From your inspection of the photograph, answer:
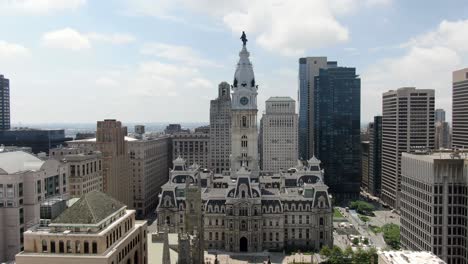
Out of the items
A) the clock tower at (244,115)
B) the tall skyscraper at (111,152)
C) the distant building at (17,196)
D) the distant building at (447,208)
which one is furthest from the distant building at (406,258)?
the tall skyscraper at (111,152)

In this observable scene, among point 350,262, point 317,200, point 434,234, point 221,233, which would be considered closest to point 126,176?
point 221,233

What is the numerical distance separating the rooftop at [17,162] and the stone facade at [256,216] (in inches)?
1873

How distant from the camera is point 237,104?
17288 cm

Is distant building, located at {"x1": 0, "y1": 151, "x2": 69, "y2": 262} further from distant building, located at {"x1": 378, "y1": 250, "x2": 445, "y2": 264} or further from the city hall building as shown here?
distant building, located at {"x1": 378, "y1": 250, "x2": 445, "y2": 264}

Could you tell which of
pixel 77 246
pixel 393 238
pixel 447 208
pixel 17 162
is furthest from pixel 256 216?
Answer: pixel 77 246

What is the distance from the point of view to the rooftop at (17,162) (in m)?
103

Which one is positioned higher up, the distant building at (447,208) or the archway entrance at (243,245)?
the distant building at (447,208)

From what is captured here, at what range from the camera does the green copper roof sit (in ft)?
220

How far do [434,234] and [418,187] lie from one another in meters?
13.7

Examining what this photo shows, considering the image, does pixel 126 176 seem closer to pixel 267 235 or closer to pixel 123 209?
pixel 267 235

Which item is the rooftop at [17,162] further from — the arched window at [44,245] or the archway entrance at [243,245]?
the archway entrance at [243,245]

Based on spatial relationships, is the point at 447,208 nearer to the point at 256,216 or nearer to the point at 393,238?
the point at 393,238

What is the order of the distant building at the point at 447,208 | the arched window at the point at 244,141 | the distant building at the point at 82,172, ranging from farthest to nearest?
the arched window at the point at 244,141, the distant building at the point at 82,172, the distant building at the point at 447,208

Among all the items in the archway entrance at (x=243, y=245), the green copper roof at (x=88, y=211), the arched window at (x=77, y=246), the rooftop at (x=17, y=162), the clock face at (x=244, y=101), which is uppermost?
the clock face at (x=244, y=101)
